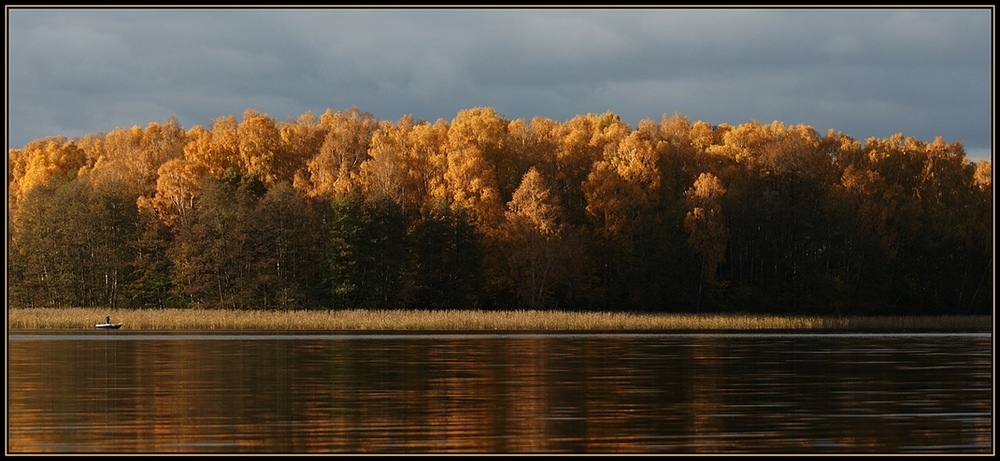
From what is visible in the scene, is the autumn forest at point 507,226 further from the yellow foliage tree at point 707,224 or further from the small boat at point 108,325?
the small boat at point 108,325

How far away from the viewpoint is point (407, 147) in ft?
300

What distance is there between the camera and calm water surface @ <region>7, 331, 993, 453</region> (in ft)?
66.9

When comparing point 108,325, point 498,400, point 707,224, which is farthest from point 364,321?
point 498,400

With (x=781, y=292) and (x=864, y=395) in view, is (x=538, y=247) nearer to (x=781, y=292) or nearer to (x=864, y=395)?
(x=781, y=292)

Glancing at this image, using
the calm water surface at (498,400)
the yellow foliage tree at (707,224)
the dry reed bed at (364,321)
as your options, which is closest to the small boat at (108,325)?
the dry reed bed at (364,321)

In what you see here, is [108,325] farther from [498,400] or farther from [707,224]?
[498,400]

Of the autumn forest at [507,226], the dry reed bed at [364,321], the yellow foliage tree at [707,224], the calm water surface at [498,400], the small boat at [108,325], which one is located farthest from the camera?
the yellow foliage tree at [707,224]

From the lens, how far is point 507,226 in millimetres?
81625

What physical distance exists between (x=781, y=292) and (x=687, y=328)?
2052 cm

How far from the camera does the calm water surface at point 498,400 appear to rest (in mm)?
20406

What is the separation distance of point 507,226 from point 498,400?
5531 cm

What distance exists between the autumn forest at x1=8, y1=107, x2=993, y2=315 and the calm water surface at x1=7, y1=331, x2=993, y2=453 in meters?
33.3

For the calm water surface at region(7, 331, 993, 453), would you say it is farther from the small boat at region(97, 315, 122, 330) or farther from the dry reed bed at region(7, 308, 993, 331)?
the dry reed bed at region(7, 308, 993, 331)

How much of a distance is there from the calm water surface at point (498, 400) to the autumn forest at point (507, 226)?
33317 mm
